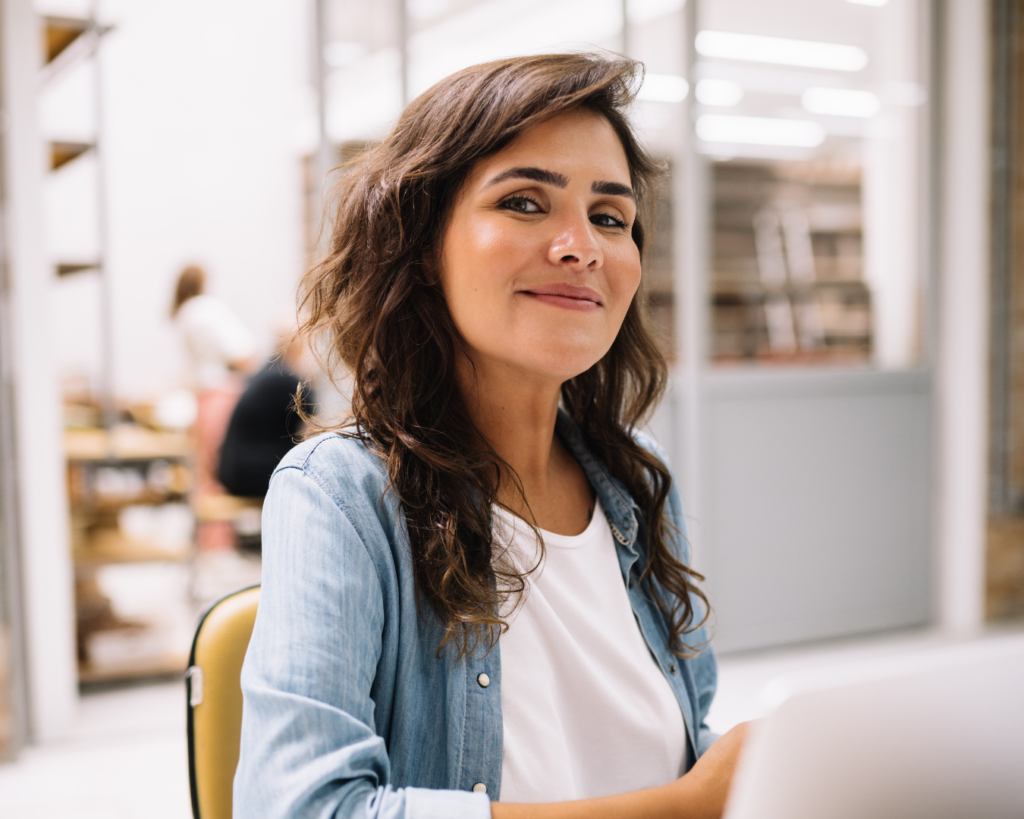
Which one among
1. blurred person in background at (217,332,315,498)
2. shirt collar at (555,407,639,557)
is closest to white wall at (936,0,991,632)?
blurred person in background at (217,332,315,498)

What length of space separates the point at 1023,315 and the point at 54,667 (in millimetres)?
3426

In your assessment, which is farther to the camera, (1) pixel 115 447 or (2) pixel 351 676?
(1) pixel 115 447

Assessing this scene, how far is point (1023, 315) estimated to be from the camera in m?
3.44

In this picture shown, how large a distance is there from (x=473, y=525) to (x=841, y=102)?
10.1ft

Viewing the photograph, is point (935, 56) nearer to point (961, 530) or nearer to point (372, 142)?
point (961, 530)

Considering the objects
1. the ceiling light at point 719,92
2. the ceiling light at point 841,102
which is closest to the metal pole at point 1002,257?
the ceiling light at point 841,102

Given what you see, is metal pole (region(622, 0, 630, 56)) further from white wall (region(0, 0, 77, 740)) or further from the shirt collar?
the shirt collar

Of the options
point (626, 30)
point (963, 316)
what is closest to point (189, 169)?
point (626, 30)

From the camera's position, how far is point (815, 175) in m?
3.45

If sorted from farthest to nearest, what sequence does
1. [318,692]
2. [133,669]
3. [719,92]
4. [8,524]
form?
1. [719,92]
2. [133,669]
3. [8,524]
4. [318,692]

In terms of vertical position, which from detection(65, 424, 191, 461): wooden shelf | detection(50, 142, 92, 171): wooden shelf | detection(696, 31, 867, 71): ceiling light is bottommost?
detection(65, 424, 191, 461): wooden shelf

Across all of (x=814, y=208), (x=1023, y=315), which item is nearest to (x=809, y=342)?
(x=814, y=208)

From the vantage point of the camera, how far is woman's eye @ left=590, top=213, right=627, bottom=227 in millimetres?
902

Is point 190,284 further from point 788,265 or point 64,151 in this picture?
point 788,265
